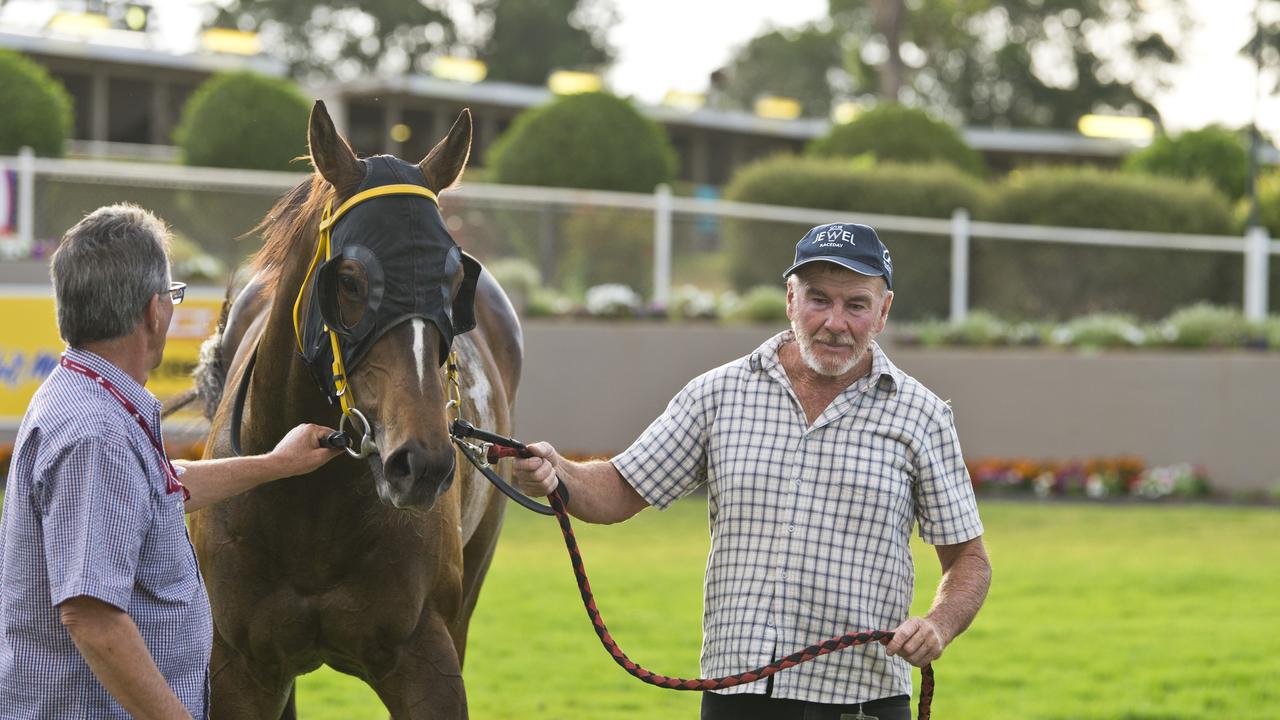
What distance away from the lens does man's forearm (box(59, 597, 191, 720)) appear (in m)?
2.04


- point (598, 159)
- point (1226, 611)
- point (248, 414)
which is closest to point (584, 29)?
point (598, 159)

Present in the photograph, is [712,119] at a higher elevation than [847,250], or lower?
higher

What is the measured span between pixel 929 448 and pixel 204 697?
1429mm

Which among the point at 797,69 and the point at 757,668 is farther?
the point at 797,69

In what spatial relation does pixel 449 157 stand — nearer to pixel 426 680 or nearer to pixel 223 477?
pixel 223 477

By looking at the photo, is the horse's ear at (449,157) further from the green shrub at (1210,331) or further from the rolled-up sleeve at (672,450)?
the green shrub at (1210,331)

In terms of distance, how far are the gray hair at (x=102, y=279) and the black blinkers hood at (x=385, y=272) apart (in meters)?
0.43

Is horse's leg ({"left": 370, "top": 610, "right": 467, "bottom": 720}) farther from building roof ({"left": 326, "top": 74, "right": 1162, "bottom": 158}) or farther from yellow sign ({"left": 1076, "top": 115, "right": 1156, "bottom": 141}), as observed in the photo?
yellow sign ({"left": 1076, "top": 115, "right": 1156, "bottom": 141})

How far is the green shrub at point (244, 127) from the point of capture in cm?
1431

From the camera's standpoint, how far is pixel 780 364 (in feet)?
10.0

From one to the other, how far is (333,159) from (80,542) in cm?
94

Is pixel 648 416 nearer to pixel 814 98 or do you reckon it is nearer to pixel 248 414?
pixel 248 414

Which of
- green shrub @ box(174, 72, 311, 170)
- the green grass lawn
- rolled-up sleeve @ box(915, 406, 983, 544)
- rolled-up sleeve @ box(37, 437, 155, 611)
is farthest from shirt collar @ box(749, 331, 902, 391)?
green shrub @ box(174, 72, 311, 170)

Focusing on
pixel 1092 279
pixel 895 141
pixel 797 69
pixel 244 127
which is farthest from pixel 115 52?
pixel 797 69
